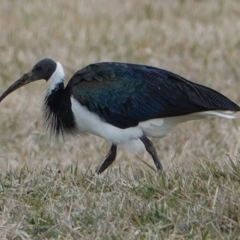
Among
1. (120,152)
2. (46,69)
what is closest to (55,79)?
(46,69)

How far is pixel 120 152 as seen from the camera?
8.25m

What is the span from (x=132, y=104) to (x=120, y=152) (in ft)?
6.07

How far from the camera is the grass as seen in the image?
16.6 ft

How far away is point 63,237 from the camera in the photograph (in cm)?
491

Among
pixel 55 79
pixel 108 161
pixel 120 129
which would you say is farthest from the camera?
pixel 55 79

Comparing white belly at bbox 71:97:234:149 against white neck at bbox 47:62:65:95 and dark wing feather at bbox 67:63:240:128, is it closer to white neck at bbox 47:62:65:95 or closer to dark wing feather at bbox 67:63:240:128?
dark wing feather at bbox 67:63:240:128

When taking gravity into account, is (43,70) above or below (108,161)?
above

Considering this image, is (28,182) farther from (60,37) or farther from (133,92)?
(60,37)

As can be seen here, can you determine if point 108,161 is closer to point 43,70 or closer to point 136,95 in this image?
point 136,95

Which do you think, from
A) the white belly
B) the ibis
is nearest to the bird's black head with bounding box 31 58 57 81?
the ibis

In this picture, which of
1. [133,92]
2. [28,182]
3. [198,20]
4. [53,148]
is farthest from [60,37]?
[28,182]

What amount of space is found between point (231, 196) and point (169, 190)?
15.5 inches

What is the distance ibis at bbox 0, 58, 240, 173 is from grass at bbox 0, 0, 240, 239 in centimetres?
28

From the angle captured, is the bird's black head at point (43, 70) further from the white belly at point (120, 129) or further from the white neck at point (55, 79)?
the white belly at point (120, 129)
